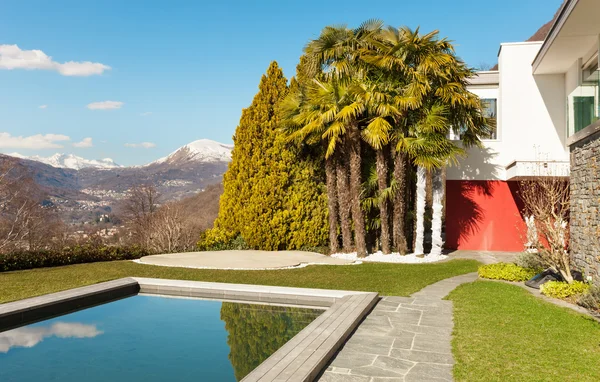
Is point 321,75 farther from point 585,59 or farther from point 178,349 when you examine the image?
point 178,349

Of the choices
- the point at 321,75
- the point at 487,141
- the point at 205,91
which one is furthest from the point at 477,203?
the point at 205,91

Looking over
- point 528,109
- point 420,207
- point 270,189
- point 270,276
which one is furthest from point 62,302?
point 528,109

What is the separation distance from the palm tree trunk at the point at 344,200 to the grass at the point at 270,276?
222 centimetres

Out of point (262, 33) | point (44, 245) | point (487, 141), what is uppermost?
point (262, 33)

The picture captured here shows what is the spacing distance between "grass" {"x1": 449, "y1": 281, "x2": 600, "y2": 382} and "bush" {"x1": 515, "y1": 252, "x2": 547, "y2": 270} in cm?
260

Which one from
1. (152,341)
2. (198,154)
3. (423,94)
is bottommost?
(152,341)

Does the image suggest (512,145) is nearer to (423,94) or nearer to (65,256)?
(423,94)

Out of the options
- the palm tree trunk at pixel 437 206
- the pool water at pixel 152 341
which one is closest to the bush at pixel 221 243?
the palm tree trunk at pixel 437 206

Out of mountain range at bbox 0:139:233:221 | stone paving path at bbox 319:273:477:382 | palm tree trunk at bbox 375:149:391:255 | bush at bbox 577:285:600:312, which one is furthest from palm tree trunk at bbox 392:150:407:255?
mountain range at bbox 0:139:233:221

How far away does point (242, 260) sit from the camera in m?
14.5

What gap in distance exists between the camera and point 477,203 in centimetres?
1748

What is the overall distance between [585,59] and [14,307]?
Result: 15273 millimetres

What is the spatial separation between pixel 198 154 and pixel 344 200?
12878 cm

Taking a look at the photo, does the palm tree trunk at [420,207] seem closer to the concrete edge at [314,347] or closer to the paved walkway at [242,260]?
the paved walkway at [242,260]
